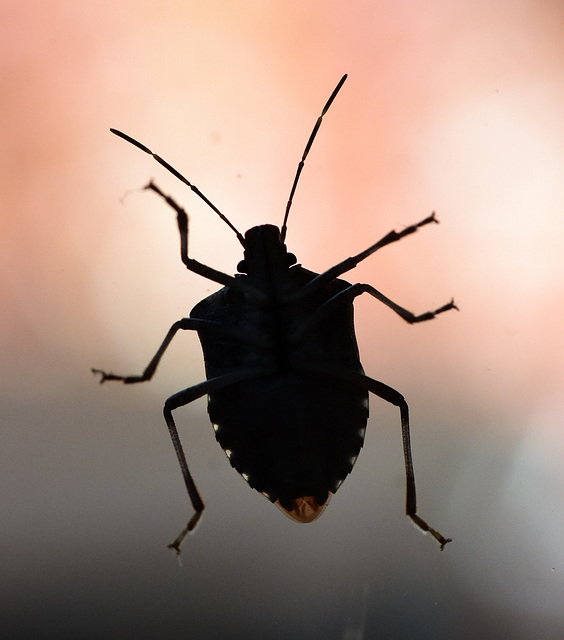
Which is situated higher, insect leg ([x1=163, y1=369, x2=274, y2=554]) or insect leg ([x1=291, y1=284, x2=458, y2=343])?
insect leg ([x1=291, y1=284, x2=458, y2=343])

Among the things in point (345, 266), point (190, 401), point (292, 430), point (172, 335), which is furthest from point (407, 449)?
point (172, 335)

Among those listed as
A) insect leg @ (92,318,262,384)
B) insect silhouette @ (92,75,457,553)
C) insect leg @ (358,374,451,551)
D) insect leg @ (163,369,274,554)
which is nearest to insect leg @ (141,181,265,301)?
insect silhouette @ (92,75,457,553)

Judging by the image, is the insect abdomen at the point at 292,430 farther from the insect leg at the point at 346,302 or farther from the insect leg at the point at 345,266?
the insect leg at the point at 345,266

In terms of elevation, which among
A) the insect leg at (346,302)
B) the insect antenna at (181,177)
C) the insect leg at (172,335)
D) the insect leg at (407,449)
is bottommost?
the insect leg at (407,449)

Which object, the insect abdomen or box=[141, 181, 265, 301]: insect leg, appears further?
box=[141, 181, 265, 301]: insect leg

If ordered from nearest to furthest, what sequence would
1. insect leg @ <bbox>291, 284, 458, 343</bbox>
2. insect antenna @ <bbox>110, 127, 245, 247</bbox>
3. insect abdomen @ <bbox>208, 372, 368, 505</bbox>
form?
insect abdomen @ <bbox>208, 372, 368, 505</bbox> < insect leg @ <bbox>291, 284, 458, 343</bbox> < insect antenna @ <bbox>110, 127, 245, 247</bbox>

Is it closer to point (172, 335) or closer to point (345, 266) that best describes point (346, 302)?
point (345, 266)

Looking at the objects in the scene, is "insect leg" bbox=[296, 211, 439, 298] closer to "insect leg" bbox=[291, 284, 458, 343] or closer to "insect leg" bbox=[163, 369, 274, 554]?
"insect leg" bbox=[291, 284, 458, 343]

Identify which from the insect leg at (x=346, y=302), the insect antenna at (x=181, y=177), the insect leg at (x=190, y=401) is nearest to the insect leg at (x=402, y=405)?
the insect leg at (x=346, y=302)

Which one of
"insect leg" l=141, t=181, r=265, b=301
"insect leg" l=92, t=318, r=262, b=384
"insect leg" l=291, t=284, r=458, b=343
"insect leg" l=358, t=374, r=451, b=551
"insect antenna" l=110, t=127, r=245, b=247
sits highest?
"insect antenna" l=110, t=127, r=245, b=247
